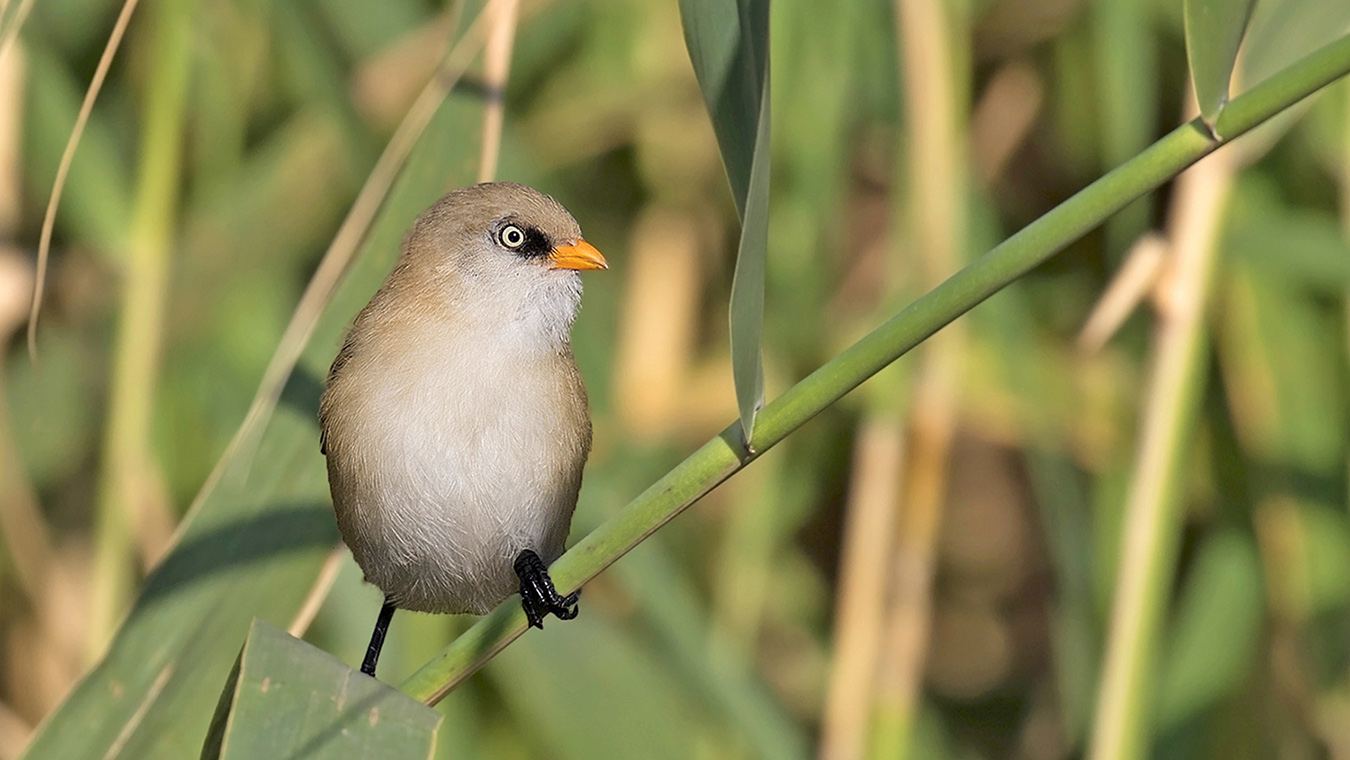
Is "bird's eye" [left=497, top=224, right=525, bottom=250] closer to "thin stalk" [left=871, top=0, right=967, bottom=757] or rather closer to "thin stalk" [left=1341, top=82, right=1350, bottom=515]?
"thin stalk" [left=871, top=0, right=967, bottom=757]

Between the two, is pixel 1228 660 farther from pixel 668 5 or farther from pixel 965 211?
pixel 668 5

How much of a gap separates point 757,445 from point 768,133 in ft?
0.68

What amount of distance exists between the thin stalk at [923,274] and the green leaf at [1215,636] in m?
0.49

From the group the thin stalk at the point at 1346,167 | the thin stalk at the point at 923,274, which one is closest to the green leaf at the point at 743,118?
the thin stalk at the point at 923,274

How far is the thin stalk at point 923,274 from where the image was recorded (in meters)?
2.11

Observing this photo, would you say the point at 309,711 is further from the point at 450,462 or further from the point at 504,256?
the point at 504,256

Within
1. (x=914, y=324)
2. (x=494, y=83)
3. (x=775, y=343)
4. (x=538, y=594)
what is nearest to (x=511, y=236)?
(x=494, y=83)

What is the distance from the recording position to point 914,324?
87 centimetres

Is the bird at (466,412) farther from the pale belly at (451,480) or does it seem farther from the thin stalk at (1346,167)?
the thin stalk at (1346,167)

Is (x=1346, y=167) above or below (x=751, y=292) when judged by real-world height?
below

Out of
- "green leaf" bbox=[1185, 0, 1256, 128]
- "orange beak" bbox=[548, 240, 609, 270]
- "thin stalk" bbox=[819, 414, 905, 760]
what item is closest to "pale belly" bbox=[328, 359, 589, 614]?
"orange beak" bbox=[548, 240, 609, 270]

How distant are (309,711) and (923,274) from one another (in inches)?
60.7

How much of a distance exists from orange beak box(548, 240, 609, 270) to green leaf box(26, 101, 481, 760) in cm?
12

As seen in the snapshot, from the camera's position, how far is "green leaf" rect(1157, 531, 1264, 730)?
2.35 metres
